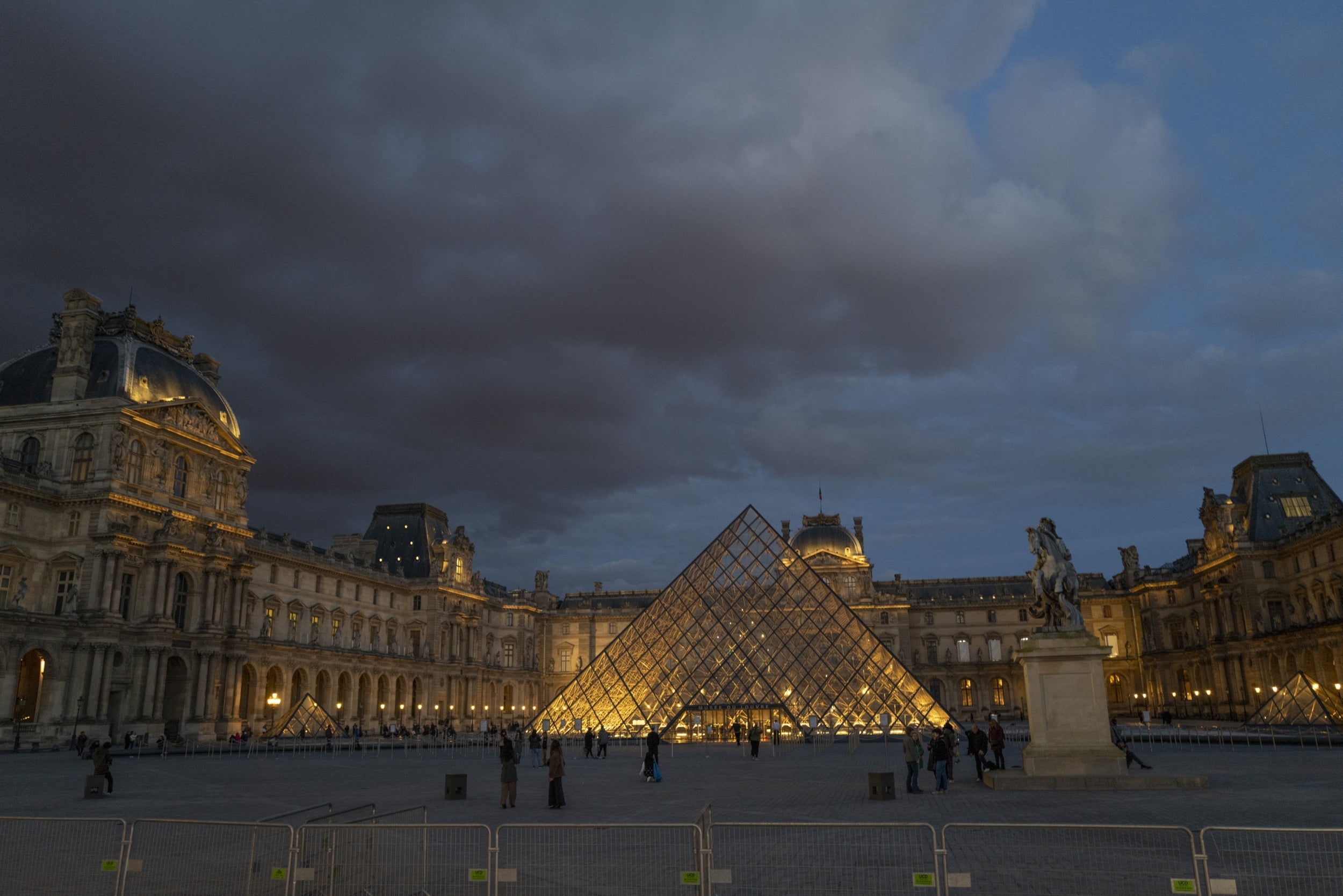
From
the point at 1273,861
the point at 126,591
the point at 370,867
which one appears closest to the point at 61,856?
the point at 370,867

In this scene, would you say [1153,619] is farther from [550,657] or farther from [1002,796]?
[1002,796]

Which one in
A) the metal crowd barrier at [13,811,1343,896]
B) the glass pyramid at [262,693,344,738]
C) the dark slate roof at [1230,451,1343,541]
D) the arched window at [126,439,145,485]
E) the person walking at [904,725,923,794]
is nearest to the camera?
the metal crowd barrier at [13,811,1343,896]

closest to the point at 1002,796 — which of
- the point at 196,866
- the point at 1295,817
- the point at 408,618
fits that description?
the point at 1295,817

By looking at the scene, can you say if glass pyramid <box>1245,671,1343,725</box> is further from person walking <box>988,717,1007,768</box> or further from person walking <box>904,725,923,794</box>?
person walking <box>904,725,923,794</box>

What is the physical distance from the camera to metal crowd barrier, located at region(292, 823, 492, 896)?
20.9 feet

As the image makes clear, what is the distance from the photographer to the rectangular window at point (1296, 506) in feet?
165

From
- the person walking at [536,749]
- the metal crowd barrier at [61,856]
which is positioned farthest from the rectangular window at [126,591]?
the metal crowd barrier at [61,856]

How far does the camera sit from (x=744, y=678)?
31.4 m

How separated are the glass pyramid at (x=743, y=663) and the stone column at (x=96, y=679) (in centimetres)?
1520

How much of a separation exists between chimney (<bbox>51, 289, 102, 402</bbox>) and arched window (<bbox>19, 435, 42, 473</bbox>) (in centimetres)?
181

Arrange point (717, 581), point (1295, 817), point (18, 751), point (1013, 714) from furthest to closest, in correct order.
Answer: point (1013, 714) → point (717, 581) → point (18, 751) → point (1295, 817)

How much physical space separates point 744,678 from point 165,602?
22.2m

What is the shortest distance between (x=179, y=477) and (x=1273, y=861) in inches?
1589

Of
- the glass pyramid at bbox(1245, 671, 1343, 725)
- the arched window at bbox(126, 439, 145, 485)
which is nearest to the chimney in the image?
the arched window at bbox(126, 439, 145, 485)
